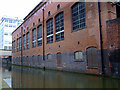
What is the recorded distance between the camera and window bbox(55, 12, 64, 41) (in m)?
16.6

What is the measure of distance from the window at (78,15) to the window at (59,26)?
240 centimetres

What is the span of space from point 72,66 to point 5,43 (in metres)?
51.7

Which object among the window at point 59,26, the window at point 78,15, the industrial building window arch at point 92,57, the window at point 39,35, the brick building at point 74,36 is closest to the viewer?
the brick building at point 74,36

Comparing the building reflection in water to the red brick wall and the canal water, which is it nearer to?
the canal water

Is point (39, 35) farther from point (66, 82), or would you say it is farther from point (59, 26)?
point (66, 82)

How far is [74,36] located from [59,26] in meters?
4.02

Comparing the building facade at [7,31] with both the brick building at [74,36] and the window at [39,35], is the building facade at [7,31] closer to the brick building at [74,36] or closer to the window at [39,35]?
the window at [39,35]

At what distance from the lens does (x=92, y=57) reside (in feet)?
37.8

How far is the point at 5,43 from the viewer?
57438 mm

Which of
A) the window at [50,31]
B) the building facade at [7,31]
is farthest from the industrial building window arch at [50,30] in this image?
the building facade at [7,31]

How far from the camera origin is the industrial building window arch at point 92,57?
36.8 ft

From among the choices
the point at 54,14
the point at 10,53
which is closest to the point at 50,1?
the point at 54,14

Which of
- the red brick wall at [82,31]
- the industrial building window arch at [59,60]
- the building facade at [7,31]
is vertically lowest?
the industrial building window arch at [59,60]

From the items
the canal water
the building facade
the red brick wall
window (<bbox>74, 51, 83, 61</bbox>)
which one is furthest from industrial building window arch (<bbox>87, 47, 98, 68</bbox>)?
the building facade
